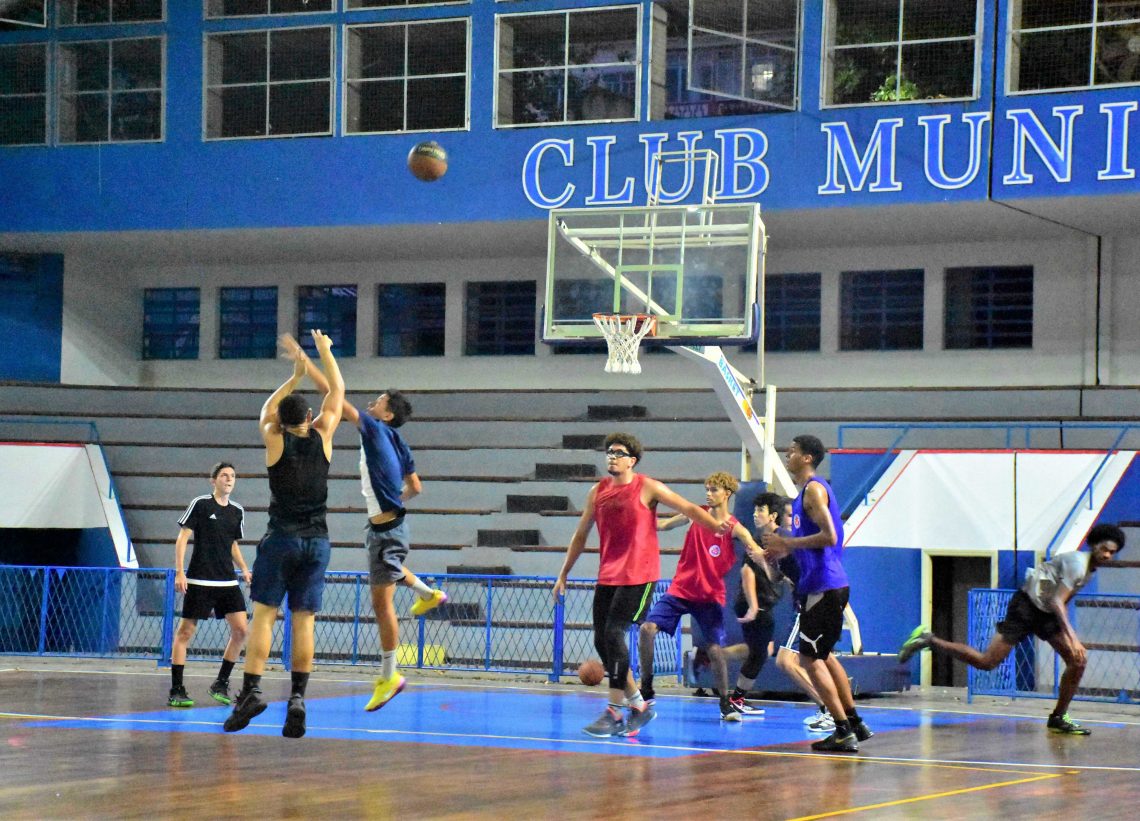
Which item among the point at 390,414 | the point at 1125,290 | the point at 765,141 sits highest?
the point at 765,141

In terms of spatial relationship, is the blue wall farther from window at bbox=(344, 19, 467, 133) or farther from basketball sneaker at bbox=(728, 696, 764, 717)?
basketball sneaker at bbox=(728, 696, 764, 717)

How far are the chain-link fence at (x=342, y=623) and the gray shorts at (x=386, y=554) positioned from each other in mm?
7022

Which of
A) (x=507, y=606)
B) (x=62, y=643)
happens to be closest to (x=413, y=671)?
(x=507, y=606)

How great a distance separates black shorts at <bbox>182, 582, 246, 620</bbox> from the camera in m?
13.4

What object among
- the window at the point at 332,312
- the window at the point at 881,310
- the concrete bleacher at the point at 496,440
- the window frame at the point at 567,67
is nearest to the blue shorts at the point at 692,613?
the concrete bleacher at the point at 496,440

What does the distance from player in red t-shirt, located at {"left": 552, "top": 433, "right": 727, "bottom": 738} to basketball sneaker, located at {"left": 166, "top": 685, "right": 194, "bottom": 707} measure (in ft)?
13.0

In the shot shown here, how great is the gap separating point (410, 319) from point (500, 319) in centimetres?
170

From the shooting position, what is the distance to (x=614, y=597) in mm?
11164

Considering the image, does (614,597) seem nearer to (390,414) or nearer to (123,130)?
(390,414)

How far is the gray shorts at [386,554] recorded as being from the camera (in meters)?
11.2

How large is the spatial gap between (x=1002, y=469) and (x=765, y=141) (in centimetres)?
627

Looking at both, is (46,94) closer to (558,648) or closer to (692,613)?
(558,648)

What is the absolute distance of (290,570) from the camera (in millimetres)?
9906

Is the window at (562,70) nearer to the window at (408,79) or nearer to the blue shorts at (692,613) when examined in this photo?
the window at (408,79)
